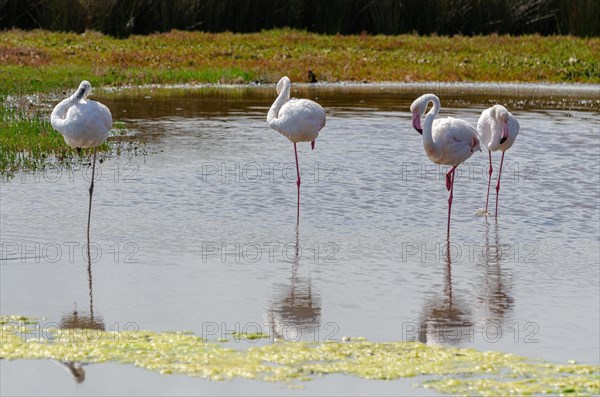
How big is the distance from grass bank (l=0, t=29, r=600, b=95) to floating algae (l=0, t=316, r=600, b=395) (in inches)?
703

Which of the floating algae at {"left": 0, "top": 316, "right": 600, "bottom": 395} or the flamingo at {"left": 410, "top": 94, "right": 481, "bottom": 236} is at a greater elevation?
the flamingo at {"left": 410, "top": 94, "right": 481, "bottom": 236}

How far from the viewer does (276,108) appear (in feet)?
44.9

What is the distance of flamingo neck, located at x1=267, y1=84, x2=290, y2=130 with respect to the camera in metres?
13.2

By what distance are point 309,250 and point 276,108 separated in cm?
382

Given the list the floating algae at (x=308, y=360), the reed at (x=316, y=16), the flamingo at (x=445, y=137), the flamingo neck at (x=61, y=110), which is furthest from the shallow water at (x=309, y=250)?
the reed at (x=316, y=16)

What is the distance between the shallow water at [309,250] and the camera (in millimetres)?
7715

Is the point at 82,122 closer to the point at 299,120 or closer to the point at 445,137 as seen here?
the point at 299,120

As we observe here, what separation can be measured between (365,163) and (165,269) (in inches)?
241

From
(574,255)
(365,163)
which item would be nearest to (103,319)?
(574,255)

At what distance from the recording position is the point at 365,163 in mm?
15000
